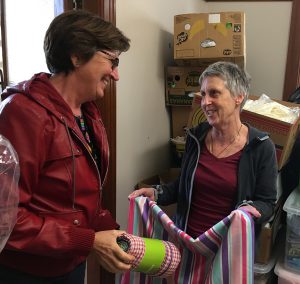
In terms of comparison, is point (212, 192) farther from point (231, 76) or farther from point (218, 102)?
point (231, 76)

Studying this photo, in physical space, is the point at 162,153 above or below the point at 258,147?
below

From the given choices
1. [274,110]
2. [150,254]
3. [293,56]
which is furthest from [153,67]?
[150,254]

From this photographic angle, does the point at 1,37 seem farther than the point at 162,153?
No

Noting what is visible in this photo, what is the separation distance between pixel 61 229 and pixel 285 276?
1369 millimetres

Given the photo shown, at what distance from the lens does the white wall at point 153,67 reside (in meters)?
2.00

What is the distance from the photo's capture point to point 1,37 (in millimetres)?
2361

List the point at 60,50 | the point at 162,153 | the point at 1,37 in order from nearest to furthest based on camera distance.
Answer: the point at 60,50 < the point at 1,37 < the point at 162,153

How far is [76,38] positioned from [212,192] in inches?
32.1

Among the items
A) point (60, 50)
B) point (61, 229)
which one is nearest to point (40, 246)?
point (61, 229)

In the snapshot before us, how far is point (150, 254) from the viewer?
1136 millimetres

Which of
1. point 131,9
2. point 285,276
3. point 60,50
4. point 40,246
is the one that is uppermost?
point 131,9

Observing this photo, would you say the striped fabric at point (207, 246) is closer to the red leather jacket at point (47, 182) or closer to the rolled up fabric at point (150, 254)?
the rolled up fabric at point (150, 254)

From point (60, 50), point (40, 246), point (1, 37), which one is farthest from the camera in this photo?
point (1, 37)

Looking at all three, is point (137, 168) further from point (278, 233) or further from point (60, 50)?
point (60, 50)
